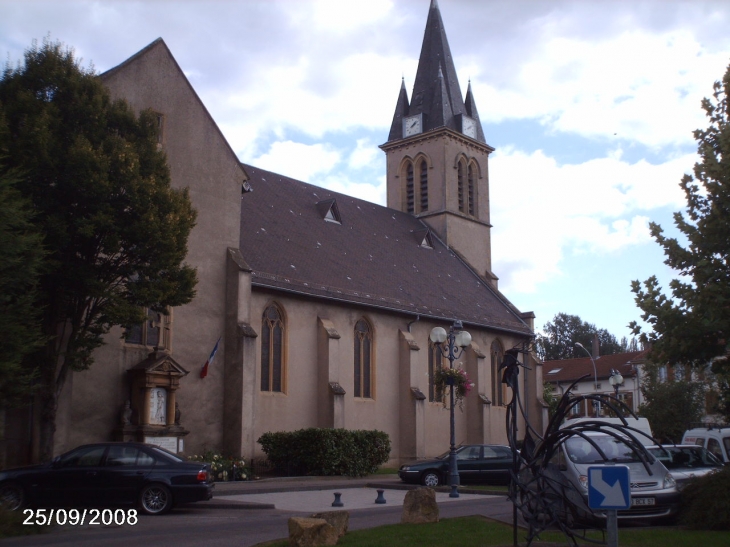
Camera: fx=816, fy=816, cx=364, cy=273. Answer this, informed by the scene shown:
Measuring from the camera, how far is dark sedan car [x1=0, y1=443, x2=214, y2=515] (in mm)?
16188

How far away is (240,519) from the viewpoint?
51.8 ft

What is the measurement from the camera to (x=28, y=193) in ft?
61.3

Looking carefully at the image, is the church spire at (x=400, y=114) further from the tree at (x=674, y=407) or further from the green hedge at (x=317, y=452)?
the green hedge at (x=317, y=452)

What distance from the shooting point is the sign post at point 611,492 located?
7.80m

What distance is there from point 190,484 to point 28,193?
7.71 meters

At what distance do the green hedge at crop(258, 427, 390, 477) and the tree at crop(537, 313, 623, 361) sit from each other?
2794 inches

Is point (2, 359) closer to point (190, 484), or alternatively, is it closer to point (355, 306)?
point (190, 484)

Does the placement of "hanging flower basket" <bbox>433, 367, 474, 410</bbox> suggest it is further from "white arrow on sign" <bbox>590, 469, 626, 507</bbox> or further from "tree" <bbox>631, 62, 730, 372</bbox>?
"white arrow on sign" <bbox>590, 469, 626, 507</bbox>

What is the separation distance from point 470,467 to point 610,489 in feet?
56.4

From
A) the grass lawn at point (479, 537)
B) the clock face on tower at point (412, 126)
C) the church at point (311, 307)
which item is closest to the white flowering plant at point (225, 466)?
the church at point (311, 307)

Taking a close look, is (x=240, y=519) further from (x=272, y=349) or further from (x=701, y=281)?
(x=272, y=349)

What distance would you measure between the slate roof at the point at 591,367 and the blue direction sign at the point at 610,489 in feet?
192

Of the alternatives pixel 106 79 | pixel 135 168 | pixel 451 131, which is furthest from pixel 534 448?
pixel 451 131

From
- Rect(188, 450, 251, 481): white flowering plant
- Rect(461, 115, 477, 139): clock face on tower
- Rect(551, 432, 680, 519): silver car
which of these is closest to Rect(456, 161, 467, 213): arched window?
Rect(461, 115, 477, 139): clock face on tower
